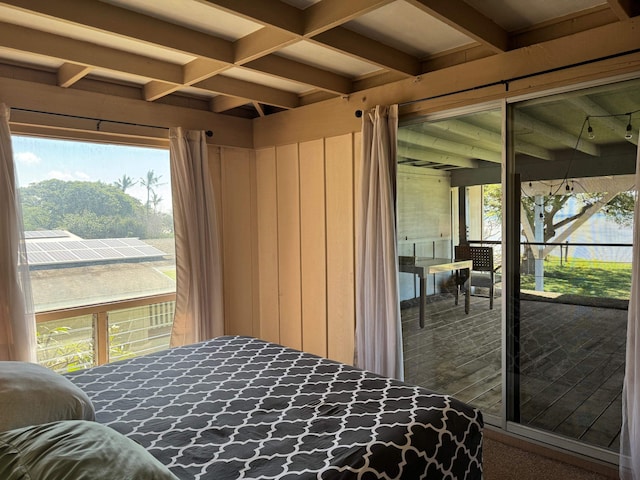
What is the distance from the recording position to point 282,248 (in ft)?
14.2

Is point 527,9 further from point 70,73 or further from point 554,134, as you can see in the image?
point 70,73

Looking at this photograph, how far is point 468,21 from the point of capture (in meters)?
2.36

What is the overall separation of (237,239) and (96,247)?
127 cm

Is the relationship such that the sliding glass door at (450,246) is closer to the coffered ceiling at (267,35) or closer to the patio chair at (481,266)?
the patio chair at (481,266)

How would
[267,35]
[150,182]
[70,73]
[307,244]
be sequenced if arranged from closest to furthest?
1. [267,35]
2. [70,73]
3. [150,182]
4. [307,244]

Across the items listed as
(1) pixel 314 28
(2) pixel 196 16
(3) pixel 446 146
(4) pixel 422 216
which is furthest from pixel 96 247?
(3) pixel 446 146

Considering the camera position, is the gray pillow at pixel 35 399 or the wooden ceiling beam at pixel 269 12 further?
the wooden ceiling beam at pixel 269 12

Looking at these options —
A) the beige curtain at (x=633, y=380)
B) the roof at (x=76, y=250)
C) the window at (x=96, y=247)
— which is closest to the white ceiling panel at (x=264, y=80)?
the window at (x=96, y=247)

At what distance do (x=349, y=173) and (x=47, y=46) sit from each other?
2201 millimetres

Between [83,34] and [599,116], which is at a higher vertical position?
[83,34]

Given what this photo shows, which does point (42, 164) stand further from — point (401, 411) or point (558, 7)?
point (558, 7)

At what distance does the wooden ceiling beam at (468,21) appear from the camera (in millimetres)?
2152

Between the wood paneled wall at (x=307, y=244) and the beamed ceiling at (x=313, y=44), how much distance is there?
2.05ft

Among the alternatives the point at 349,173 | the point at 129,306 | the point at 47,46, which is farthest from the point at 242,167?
the point at 47,46
